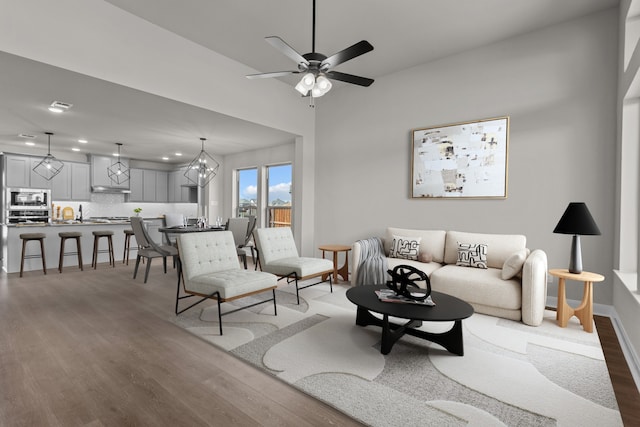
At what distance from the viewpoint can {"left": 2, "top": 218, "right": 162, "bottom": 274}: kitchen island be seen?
5.55 m

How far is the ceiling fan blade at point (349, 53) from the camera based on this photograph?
236cm

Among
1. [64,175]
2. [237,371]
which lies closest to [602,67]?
[237,371]

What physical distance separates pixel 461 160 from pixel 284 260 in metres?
2.80

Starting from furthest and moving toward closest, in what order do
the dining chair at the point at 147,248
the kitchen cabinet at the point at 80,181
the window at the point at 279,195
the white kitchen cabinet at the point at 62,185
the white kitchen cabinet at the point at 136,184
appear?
the white kitchen cabinet at the point at 136,184, the kitchen cabinet at the point at 80,181, the white kitchen cabinet at the point at 62,185, the window at the point at 279,195, the dining chair at the point at 147,248

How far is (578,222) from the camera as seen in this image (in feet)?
10.2

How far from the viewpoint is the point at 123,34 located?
136 inches

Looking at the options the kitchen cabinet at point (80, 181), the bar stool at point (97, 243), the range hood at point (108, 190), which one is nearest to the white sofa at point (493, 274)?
the bar stool at point (97, 243)

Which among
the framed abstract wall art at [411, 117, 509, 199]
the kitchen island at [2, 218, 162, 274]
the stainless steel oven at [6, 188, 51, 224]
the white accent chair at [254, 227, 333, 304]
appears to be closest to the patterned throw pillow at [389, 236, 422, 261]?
the framed abstract wall art at [411, 117, 509, 199]

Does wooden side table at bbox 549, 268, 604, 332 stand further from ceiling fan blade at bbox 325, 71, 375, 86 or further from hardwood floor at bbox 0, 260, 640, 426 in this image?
ceiling fan blade at bbox 325, 71, 375, 86

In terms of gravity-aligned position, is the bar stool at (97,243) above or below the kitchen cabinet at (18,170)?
below

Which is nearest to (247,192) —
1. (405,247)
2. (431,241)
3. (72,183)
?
(72,183)

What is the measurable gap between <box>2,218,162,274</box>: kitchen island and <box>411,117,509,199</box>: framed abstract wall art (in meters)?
6.23

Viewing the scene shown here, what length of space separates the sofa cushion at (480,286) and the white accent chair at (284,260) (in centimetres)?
141

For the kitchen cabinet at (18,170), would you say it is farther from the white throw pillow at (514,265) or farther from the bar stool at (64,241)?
the white throw pillow at (514,265)
